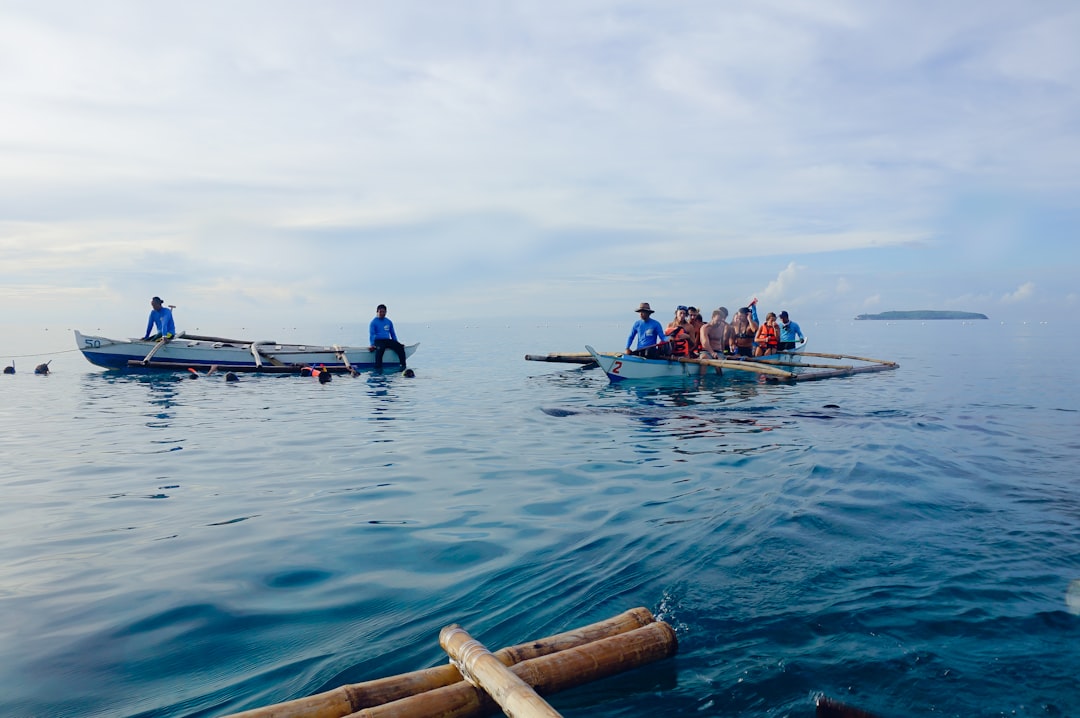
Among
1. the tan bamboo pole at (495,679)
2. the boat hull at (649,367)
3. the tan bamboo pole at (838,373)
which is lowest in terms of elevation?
the tan bamboo pole at (495,679)

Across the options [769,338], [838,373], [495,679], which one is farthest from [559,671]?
[769,338]

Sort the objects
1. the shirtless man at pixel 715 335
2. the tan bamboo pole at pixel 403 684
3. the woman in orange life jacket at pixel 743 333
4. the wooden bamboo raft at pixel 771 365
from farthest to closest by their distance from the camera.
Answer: the woman in orange life jacket at pixel 743 333
the shirtless man at pixel 715 335
the wooden bamboo raft at pixel 771 365
the tan bamboo pole at pixel 403 684

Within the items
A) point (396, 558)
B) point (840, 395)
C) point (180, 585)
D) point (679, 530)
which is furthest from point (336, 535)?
point (840, 395)

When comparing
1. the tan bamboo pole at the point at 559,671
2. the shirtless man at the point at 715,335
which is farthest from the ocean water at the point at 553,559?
the shirtless man at the point at 715,335

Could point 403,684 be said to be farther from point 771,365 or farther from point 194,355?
point 194,355

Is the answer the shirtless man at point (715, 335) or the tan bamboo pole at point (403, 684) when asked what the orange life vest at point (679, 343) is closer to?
the shirtless man at point (715, 335)

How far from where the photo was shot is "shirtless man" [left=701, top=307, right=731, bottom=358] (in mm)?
23312

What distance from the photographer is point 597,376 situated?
26094mm

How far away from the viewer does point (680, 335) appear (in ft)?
74.1

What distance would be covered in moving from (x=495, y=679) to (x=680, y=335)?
20.0 metres

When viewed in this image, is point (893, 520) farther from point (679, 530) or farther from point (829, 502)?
point (679, 530)

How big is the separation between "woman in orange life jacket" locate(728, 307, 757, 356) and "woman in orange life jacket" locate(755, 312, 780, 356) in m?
0.35

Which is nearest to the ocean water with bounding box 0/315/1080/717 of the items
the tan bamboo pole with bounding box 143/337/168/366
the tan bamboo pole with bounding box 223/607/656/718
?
the tan bamboo pole with bounding box 223/607/656/718

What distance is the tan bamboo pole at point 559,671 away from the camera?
341 cm
